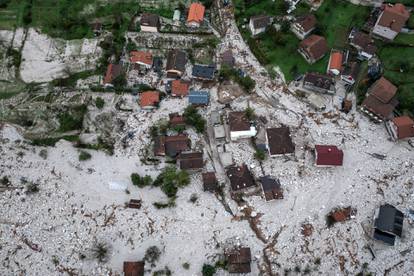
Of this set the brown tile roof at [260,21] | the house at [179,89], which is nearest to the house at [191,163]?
the house at [179,89]

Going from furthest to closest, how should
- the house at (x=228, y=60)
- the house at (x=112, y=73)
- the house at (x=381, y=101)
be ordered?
the house at (x=228, y=60)
the house at (x=112, y=73)
the house at (x=381, y=101)

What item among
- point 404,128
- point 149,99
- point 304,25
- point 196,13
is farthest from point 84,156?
point 404,128

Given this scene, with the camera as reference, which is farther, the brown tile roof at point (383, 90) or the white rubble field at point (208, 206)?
the brown tile roof at point (383, 90)

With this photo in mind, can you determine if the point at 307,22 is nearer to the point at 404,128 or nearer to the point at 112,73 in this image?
the point at 404,128

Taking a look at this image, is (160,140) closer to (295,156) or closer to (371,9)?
(295,156)

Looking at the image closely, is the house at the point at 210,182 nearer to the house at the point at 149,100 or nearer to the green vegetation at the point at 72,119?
the house at the point at 149,100

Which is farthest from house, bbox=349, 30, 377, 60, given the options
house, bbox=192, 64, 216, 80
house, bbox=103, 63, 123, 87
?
house, bbox=103, 63, 123, 87

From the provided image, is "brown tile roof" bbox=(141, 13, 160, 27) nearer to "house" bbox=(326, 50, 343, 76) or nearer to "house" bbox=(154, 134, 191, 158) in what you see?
"house" bbox=(154, 134, 191, 158)
